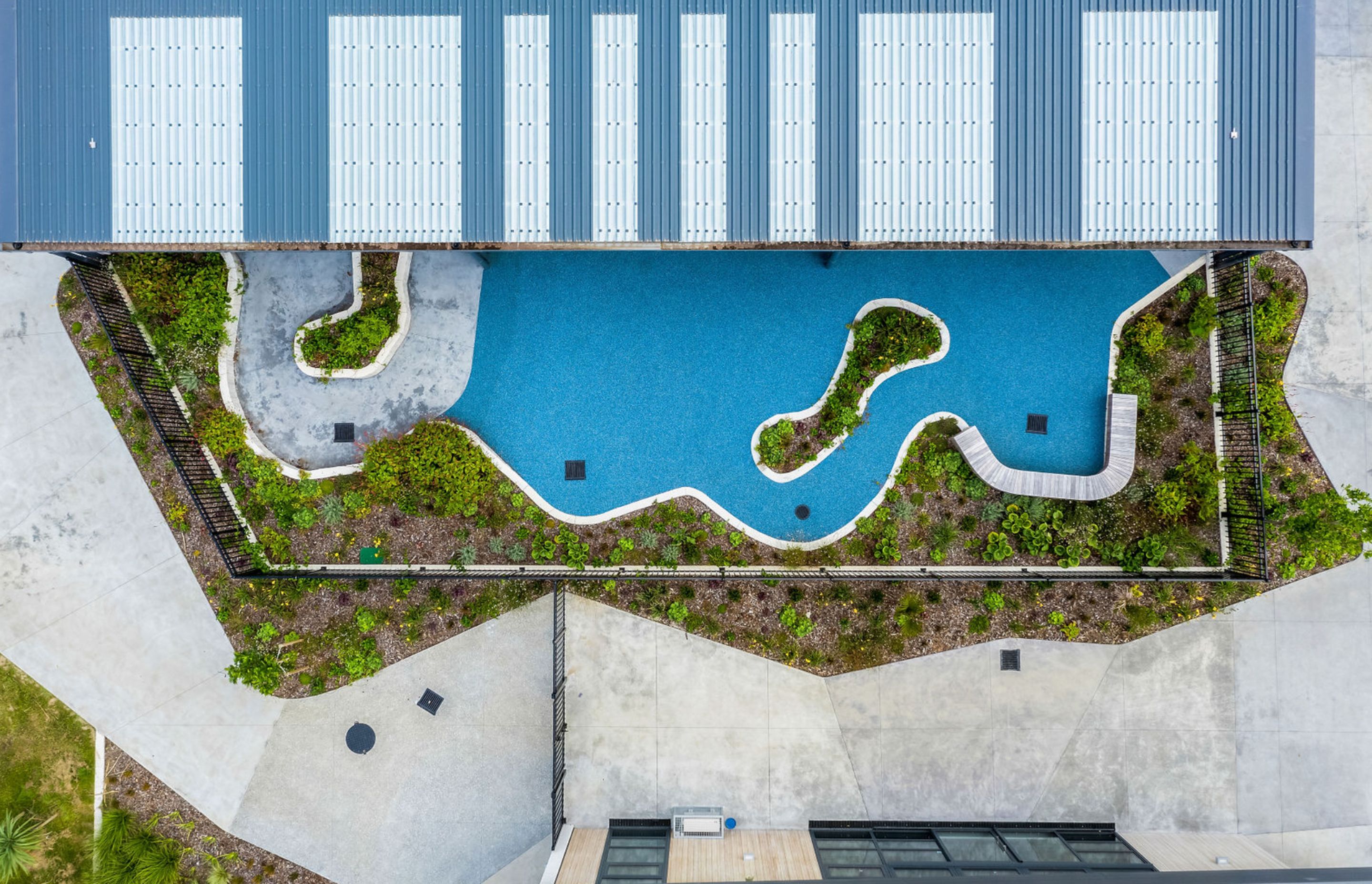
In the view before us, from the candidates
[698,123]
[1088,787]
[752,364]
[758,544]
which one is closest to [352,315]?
[698,123]

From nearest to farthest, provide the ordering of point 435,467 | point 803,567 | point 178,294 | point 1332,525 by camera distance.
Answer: point 1332,525
point 435,467
point 178,294
point 803,567

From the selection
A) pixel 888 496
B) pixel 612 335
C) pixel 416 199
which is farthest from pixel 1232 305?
pixel 416 199

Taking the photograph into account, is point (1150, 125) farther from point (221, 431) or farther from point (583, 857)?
point (221, 431)

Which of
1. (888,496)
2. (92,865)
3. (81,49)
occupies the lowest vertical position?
(92,865)

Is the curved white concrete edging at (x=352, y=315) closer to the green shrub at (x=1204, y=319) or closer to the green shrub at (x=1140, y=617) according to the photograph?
the green shrub at (x=1204, y=319)

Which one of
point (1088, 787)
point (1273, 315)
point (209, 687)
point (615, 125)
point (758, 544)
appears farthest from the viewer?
point (209, 687)

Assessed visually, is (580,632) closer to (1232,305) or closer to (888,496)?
(888,496)

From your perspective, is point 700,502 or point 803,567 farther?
point 700,502
